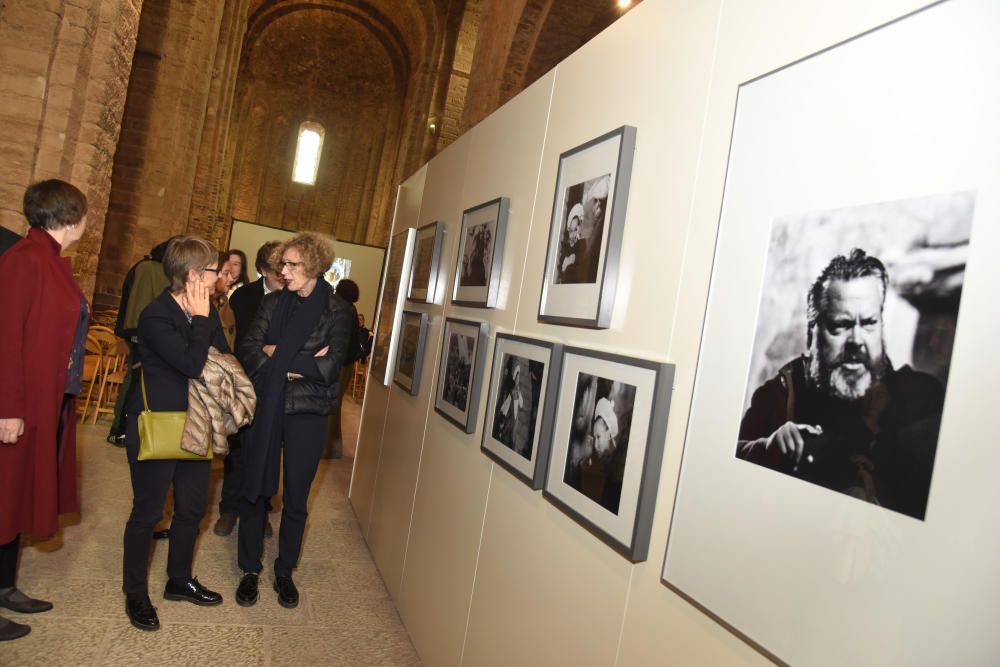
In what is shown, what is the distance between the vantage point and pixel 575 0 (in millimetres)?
8914

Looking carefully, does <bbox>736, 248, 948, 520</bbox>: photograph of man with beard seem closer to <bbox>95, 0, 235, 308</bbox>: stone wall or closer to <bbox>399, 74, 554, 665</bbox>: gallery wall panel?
<bbox>399, 74, 554, 665</bbox>: gallery wall panel

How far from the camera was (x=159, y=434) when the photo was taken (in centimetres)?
335

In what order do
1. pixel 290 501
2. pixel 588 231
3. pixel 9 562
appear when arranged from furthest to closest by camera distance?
pixel 290 501, pixel 9 562, pixel 588 231

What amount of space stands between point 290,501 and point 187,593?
0.74 m

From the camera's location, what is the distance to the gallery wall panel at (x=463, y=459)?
3182mm

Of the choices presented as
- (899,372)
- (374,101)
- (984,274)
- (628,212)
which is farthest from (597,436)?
Answer: (374,101)

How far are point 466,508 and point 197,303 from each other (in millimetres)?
1729

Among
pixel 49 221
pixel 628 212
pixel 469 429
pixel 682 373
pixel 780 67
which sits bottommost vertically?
pixel 469 429

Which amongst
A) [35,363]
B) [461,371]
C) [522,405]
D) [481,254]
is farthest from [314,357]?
[522,405]

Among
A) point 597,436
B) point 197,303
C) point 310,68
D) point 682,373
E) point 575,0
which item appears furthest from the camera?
point 310,68

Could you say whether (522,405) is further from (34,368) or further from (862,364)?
(34,368)

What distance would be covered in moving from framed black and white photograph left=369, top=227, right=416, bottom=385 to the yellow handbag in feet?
6.67

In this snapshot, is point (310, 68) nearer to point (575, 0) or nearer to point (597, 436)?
point (575, 0)

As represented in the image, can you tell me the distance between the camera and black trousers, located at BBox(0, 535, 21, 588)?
3404 mm
